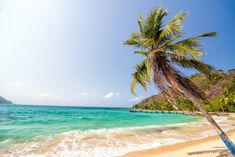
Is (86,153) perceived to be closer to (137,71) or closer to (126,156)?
(126,156)

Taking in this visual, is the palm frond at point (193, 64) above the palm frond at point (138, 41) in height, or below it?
below

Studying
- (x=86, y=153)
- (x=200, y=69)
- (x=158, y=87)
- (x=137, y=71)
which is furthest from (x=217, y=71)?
(x=86, y=153)

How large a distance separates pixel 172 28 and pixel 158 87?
84.6 inches

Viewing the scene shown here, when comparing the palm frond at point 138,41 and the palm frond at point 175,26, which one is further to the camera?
the palm frond at point 138,41

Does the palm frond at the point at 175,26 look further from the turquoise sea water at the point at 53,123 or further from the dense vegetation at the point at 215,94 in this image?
the turquoise sea water at the point at 53,123

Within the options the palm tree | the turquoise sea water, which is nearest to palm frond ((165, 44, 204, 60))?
the palm tree

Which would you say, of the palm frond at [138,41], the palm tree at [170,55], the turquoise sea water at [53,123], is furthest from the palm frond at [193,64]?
the turquoise sea water at [53,123]

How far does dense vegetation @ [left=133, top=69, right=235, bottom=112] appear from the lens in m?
6.56

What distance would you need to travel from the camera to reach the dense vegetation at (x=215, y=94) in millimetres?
6556

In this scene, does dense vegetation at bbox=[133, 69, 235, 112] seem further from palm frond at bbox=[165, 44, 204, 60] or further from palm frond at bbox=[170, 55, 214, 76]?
palm frond at bbox=[165, 44, 204, 60]

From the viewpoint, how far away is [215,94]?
89.1 metres

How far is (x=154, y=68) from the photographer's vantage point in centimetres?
634

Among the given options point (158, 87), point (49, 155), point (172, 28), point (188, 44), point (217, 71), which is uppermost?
point (172, 28)

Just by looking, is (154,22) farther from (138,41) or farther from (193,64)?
(193,64)
